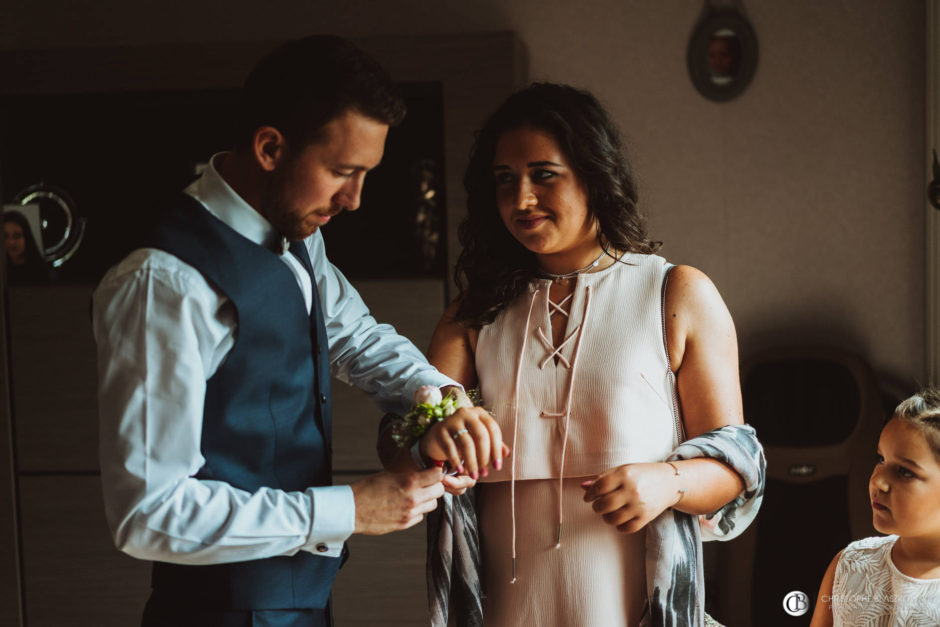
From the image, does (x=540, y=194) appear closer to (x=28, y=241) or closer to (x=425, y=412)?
(x=425, y=412)

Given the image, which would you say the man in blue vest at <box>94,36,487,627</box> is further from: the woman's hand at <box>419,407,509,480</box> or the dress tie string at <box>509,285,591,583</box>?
the dress tie string at <box>509,285,591,583</box>

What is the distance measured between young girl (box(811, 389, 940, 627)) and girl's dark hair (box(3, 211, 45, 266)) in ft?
8.81

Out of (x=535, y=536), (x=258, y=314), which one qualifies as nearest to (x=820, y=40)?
(x=535, y=536)

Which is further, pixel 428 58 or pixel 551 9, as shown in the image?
pixel 551 9

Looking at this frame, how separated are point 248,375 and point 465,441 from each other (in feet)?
1.06

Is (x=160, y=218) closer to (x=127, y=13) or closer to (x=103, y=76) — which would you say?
(x=103, y=76)

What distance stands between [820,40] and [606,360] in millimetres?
2135

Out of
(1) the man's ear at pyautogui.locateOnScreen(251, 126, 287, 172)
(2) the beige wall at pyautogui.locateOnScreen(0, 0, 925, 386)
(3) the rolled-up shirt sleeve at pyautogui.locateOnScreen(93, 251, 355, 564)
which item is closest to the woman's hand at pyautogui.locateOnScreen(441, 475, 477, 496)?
(3) the rolled-up shirt sleeve at pyautogui.locateOnScreen(93, 251, 355, 564)

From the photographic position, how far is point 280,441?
1298 millimetres

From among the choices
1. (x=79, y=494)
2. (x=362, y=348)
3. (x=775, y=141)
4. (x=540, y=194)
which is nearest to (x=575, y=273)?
(x=540, y=194)

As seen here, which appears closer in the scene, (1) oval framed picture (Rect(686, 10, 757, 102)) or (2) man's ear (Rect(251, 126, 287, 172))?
(2) man's ear (Rect(251, 126, 287, 172))

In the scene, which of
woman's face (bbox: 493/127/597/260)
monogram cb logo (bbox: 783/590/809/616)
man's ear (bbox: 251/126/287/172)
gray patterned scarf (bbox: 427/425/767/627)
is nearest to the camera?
man's ear (bbox: 251/126/287/172)

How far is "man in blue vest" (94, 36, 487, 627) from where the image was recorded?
1.14 meters

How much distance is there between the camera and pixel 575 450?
56.4 inches
